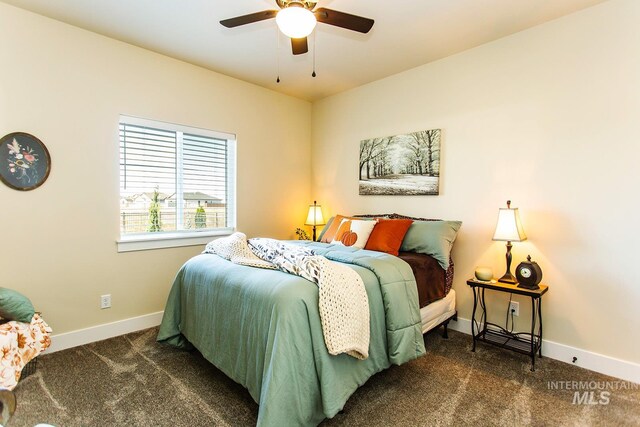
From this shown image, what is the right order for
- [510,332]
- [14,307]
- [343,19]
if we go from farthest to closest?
[510,332] < [14,307] < [343,19]

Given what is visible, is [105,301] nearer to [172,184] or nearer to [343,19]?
[172,184]

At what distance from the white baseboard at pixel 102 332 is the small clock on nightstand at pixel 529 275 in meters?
3.23

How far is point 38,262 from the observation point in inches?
98.4

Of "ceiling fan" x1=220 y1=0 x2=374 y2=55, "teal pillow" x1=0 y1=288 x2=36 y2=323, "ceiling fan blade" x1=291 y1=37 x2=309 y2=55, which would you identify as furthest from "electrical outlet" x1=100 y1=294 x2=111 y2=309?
"ceiling fan blade" x1=291 y1=37 x2=309 y2=55

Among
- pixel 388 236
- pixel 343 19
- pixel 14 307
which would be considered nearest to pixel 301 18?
pixel 343 19

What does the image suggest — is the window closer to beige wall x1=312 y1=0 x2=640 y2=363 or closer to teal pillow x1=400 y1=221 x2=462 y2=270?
teal pillow x1=400 y1=221 x2=462 y2=270

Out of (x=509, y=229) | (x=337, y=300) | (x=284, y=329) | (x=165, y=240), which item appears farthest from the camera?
(x=165, y=240)

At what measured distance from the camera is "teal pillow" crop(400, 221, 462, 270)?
9.05ft

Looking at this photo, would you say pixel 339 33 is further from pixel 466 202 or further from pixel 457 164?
pixel 466 202

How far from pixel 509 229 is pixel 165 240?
121 inches

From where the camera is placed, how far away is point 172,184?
331cm

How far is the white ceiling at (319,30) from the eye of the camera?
7.57ft

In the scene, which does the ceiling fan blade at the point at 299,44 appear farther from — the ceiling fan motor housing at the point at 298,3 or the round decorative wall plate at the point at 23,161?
the round decorative wall plate at the point at 23,161

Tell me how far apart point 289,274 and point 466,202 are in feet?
6.46
